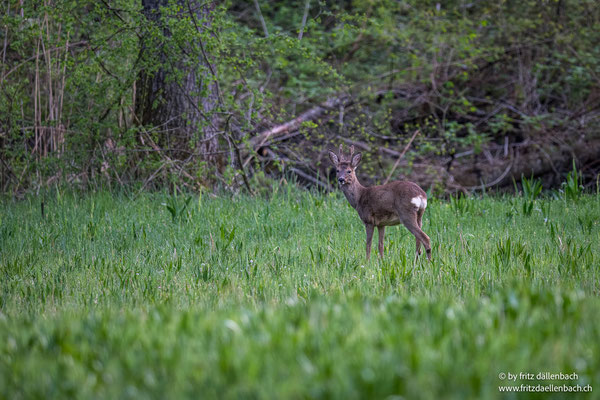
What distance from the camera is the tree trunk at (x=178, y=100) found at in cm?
1002

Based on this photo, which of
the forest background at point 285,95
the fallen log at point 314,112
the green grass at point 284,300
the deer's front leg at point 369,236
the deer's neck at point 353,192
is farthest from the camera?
the fallen log at point 314,112

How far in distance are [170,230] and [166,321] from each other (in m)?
4.60

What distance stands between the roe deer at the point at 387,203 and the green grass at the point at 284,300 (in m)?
0.31

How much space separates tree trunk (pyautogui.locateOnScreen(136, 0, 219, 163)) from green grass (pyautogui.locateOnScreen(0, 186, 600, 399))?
4.54 feet

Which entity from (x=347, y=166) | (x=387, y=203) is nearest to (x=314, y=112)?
(x=347, y=166)

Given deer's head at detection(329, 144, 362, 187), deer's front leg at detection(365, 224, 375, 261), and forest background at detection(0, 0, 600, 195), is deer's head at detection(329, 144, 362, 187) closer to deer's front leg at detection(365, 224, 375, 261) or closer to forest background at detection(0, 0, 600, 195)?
deer's front leg at detection(365, 224, 375, 261)

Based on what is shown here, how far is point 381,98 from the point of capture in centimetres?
1617

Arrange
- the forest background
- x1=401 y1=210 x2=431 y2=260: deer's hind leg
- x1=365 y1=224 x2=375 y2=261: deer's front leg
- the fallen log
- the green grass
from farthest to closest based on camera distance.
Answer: the fallen log
the forest background
x1=365 y1=224 x2=375 y2=261: deer's front leg
x1=401 y1=210 x2=431 y2=260: deer's hind leg
the green grass

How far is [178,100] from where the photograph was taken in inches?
420

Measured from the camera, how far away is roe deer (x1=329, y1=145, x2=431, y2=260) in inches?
255

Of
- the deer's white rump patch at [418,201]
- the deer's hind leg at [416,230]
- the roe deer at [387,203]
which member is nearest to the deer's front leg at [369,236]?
the roe deer at [387,203]

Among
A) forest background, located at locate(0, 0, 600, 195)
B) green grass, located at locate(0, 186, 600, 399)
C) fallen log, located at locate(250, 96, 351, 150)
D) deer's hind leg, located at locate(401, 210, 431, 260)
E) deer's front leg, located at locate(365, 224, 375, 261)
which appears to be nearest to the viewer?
green grass, located at locate(0, 186, 600, 399)

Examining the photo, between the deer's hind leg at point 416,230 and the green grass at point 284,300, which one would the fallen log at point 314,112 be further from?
the deer's hind leg at point 416,230

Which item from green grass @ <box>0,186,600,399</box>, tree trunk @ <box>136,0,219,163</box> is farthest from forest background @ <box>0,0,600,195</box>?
green grass @ <box>0,186,600,399</box>
